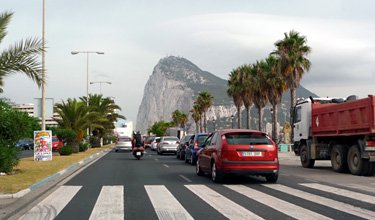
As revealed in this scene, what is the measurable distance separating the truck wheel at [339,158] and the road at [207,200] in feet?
9.87

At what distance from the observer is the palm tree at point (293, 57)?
40.6 metres

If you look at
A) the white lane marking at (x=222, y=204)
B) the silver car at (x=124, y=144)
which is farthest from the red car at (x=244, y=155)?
the silver car at (x=124, y=144)

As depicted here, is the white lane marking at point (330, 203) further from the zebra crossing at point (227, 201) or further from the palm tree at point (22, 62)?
the palm tree at point (22, 62)

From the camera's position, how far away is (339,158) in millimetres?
18391

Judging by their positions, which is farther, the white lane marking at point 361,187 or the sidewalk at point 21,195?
the white lane marking at point 361,187

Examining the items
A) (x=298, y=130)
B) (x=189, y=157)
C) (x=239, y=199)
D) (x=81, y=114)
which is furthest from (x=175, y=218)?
(x=81, y=114)

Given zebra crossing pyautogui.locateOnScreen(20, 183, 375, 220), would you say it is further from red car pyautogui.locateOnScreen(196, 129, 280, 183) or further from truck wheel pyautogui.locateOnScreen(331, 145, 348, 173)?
truck wheel pyautogui.locateOnScreen(331, 145, 348, 173)

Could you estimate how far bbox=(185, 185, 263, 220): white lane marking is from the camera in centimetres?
852

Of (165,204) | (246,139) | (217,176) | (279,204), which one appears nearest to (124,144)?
(217,176)

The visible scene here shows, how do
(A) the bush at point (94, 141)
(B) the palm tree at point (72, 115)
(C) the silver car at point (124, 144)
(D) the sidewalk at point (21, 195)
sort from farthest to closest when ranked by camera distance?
(A) the bush at point (94, 141), (C) the silver car at point (124, 144), (B) the palm tree at point (72, 115), (D) the sidewalk at point (21, 195)

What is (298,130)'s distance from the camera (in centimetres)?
2186

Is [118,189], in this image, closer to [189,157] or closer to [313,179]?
[313,179]

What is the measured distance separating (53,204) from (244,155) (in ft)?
19.0

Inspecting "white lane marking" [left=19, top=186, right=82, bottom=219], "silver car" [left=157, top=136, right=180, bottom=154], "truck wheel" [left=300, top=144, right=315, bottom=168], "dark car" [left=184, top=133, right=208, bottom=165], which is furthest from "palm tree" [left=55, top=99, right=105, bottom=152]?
"white lane marking" [left=19, top=186, right=82, bottom=219]
